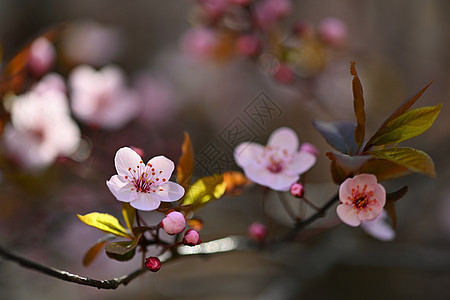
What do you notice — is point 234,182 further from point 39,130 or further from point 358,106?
point 39,130

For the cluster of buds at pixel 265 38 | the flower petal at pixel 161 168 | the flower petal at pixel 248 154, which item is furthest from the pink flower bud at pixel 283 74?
the flower petal at pixel 161 168

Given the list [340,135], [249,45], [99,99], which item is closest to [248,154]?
[340,135]

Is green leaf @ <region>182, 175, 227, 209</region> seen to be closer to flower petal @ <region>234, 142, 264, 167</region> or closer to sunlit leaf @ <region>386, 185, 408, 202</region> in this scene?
flower petal @ <region>234, 142, 264, 167</region>

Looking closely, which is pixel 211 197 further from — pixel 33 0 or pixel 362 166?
pixel 33 0

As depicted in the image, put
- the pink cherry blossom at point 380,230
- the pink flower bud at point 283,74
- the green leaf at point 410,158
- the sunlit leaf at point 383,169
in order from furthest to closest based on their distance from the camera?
the pink flower bud at point 283,74
the pink cherry blossom at point 380,230
the sunlit leaf at point 383,169
the green leaf at point 410,158

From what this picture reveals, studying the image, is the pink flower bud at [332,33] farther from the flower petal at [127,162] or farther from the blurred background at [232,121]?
the flower petal at [127,162]
